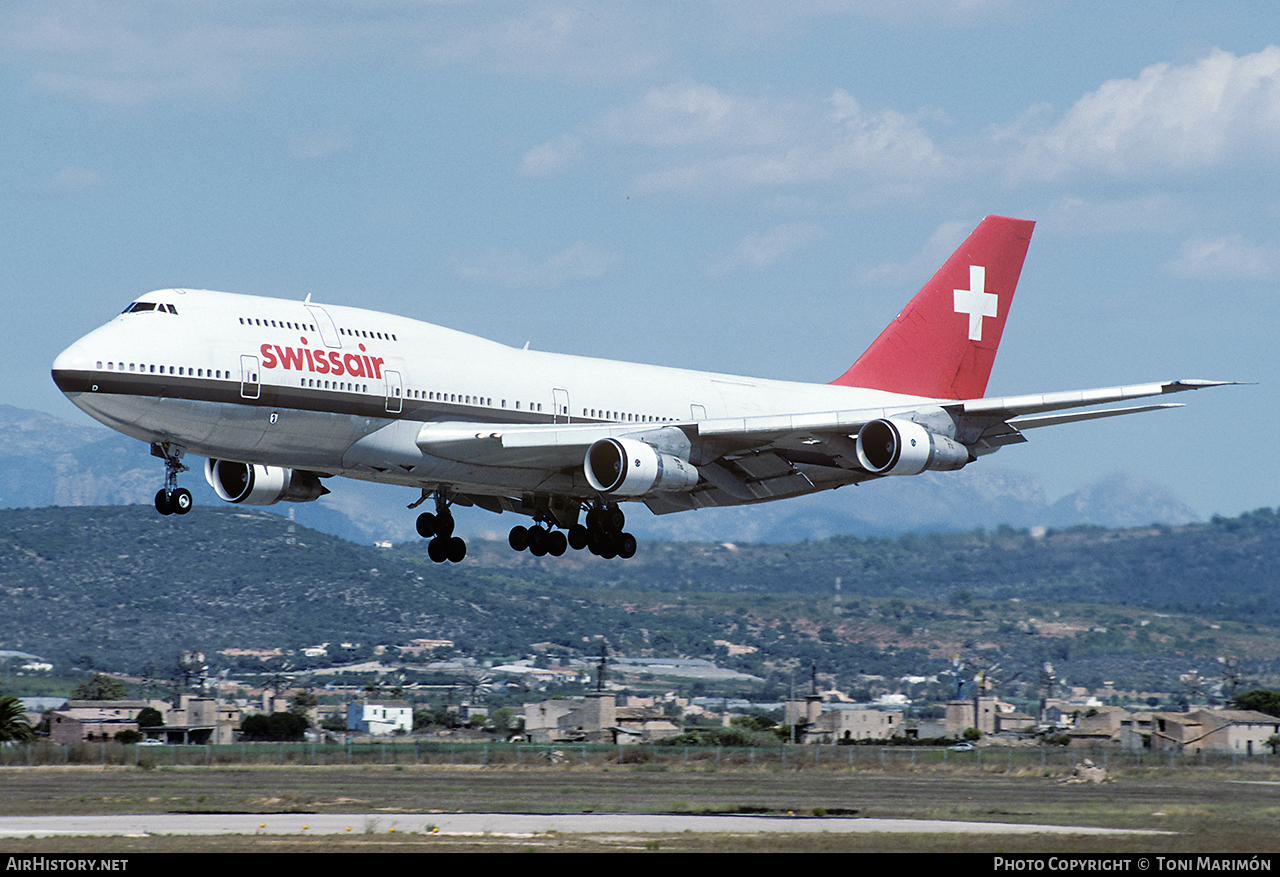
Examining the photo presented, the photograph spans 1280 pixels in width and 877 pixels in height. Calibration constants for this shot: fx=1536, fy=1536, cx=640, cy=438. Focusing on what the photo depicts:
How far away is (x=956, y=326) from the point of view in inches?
1981

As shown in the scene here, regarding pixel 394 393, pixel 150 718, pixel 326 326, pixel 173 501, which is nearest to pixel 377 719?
pixel 150 718

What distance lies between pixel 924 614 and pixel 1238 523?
129ft

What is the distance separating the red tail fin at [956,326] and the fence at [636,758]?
26.4m

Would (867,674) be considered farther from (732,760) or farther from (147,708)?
(732,760)

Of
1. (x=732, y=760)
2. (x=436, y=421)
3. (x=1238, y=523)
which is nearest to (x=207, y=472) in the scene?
(x=436, y=421)

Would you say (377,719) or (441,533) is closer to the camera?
(441,533)

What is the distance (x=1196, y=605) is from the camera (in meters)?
175

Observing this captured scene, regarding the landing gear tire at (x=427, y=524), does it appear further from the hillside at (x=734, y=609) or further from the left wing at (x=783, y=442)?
the hillside at (x=734, y=609)

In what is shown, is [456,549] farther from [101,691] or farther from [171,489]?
[101,691]

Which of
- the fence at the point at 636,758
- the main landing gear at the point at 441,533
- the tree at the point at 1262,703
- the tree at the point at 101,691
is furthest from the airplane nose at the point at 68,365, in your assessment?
the tree at the point at 101,691

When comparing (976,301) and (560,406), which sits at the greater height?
A: (976,301)

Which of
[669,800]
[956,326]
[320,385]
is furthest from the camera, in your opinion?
[669,800]

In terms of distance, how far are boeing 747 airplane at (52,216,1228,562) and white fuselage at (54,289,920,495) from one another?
0.04 metres

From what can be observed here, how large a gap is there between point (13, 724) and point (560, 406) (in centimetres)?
5851
